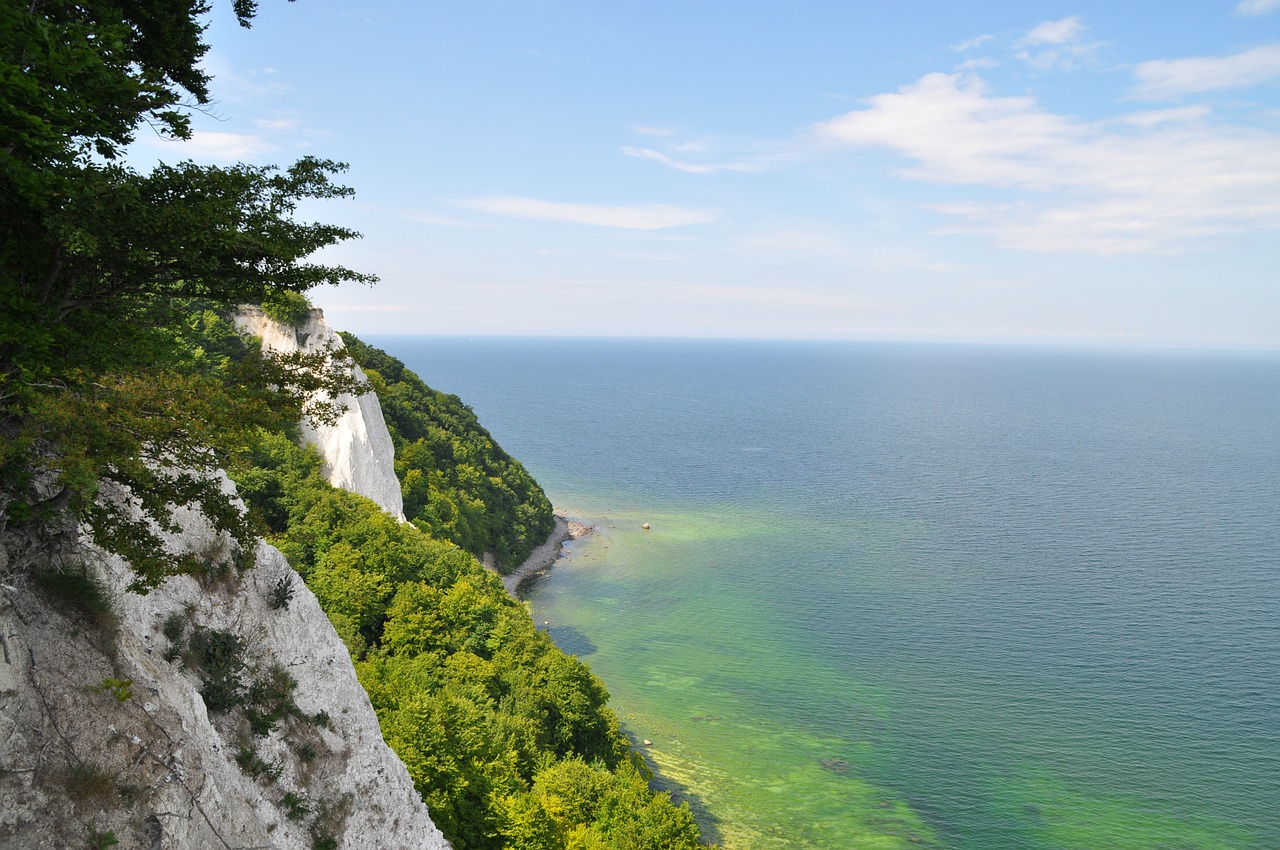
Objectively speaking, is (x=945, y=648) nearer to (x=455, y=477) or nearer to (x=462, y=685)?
(x=462, y=685)

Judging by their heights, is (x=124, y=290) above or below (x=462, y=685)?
above

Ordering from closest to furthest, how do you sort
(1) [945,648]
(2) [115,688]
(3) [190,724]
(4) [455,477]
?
(2) [115,688], (3) [190,724], (1) [945,648], (4) [455,477]

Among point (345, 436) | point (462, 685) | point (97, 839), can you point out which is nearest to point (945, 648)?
point (462, 685)

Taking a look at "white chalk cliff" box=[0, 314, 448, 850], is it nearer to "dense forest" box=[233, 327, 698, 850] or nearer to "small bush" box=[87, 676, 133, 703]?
"small bush" box=[87, 676, 133, 703]

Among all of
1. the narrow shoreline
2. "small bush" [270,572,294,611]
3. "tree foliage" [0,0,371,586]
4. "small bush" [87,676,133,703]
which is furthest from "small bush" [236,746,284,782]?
the narrow shoreline

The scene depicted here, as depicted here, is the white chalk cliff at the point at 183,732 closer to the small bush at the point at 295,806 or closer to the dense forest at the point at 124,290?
the small bush at the point at 295,806

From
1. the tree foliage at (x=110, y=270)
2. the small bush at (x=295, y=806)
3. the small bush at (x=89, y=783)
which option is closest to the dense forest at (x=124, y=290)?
the tree foliage at (x=110, y=270)
